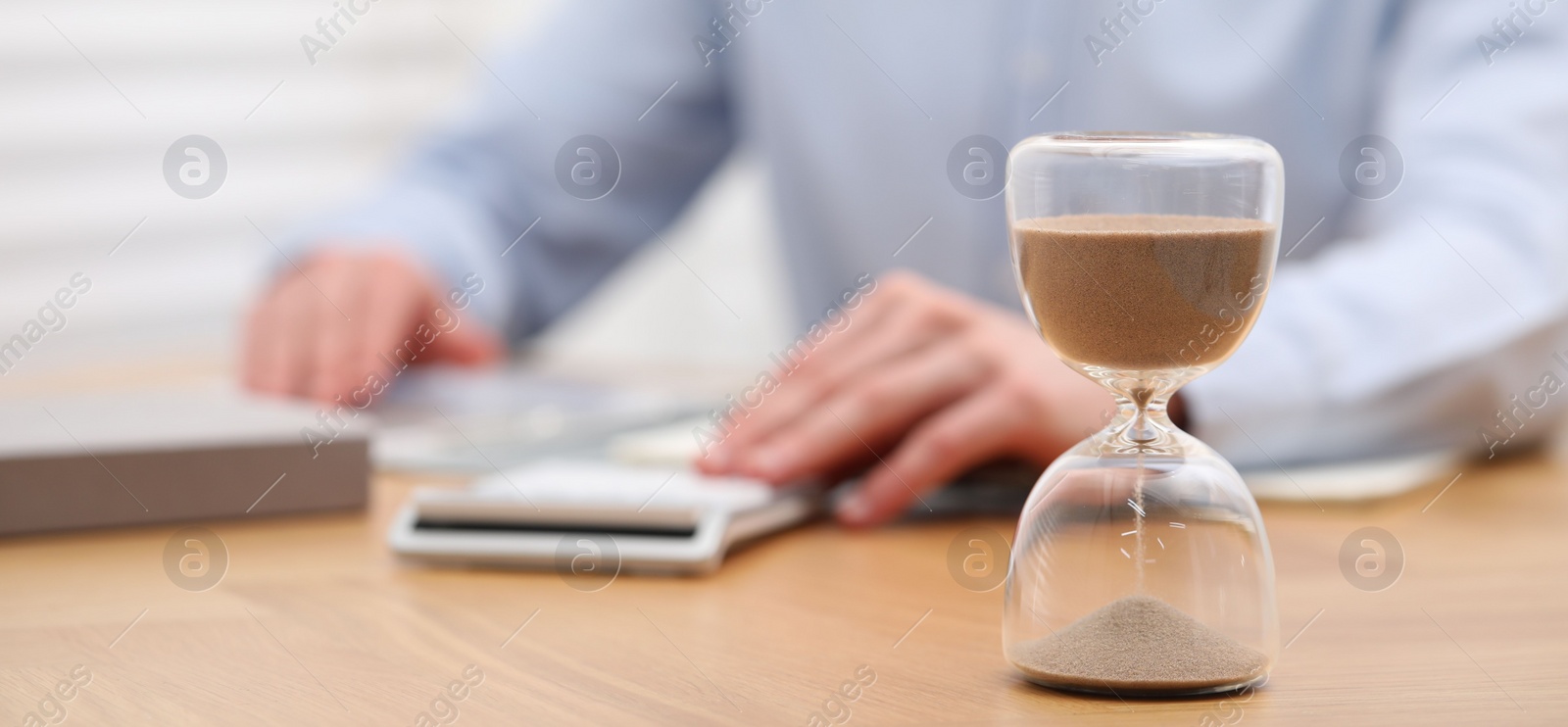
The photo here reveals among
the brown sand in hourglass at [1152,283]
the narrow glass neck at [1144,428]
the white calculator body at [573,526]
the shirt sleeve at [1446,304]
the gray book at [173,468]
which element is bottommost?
the gray book at [173,468]

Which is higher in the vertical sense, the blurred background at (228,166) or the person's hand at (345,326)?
the blurred background at (228,166)

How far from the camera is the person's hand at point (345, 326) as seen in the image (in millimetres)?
1503

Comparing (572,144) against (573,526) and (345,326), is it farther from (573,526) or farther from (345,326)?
(573,526)

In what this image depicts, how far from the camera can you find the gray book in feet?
3.36

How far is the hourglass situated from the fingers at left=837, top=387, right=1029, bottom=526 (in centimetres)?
33

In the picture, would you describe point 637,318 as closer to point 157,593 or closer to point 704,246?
point 704,246

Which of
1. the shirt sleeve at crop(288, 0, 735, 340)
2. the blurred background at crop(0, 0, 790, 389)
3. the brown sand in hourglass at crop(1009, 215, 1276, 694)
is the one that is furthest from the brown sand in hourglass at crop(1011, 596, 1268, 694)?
the blurred background at crop(0, 0, 790, 389)

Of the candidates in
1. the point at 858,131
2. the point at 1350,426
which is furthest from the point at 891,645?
the point at 858,131

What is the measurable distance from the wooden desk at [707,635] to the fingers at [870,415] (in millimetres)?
76

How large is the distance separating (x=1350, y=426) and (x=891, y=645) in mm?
618

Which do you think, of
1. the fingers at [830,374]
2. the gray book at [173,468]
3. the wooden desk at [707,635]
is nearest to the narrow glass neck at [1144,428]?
the wooden desk at [707,635]

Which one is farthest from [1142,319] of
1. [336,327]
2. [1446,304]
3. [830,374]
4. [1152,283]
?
[336,327]

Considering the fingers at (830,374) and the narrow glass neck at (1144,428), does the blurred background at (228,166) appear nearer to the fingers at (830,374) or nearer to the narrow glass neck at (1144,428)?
the fingers at (830,374)

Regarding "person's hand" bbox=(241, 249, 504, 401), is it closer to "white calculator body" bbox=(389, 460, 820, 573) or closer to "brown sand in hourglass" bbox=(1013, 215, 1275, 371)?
Answer: "white calculator body" bbox=(389, 460, 820, 573)
